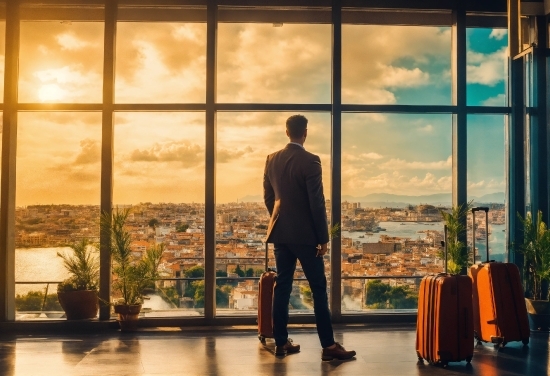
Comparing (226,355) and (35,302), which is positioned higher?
(35,302)

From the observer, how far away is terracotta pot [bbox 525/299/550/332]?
5.97 metres

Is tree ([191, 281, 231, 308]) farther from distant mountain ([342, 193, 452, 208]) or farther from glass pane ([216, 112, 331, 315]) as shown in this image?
distant mountain ([342, 193, 452, 208])

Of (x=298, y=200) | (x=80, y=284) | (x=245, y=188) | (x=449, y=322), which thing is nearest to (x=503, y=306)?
(x=449, y=322)

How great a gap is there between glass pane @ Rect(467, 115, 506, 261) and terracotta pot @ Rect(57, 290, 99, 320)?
401cm

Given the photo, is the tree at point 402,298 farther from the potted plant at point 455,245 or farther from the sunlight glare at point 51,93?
the sunlight glare at point 51,93

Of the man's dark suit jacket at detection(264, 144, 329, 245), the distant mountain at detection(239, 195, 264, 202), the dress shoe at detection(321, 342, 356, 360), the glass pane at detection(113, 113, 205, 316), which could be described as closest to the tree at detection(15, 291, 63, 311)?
the glass pane at detection(113, 113, 205, 316)

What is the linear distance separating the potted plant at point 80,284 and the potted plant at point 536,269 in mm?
4302

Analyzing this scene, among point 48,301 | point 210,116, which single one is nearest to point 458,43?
point 210,116

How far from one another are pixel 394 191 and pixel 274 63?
1.86 m

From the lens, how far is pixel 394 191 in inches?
264

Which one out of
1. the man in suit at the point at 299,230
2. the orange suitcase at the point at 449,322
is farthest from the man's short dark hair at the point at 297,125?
the orange suitcase at the point at 449,322

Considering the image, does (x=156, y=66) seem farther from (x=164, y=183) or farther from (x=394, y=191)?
(x=394, y=191)

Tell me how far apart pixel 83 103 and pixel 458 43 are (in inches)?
157

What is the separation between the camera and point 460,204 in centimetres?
660
